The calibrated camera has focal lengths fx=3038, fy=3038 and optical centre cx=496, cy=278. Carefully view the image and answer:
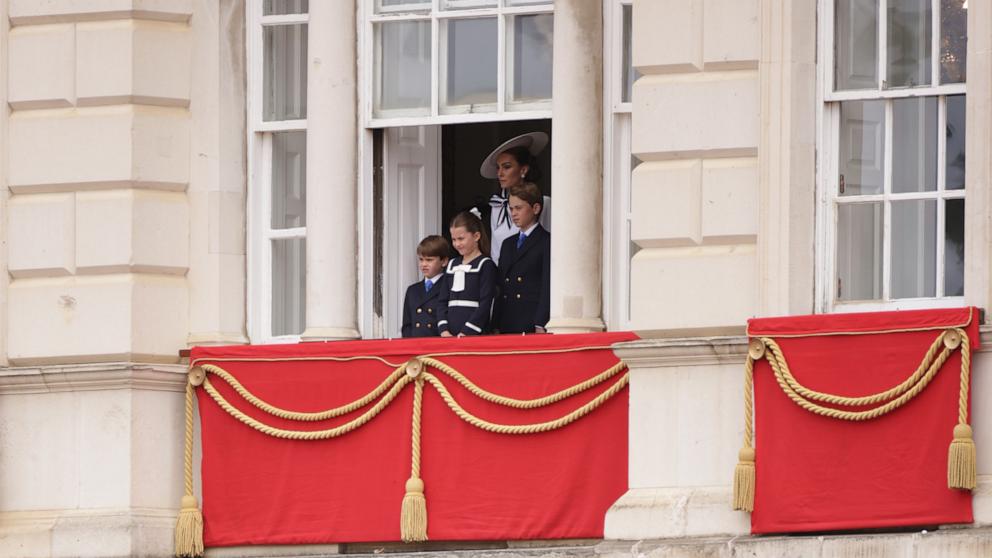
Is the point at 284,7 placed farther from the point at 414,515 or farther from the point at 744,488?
the point at 744,488

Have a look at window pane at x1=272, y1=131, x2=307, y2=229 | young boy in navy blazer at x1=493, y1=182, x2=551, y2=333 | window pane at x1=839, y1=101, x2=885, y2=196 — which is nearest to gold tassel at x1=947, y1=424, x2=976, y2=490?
window pane at x1=839, y1=101, x2=885, y2=196

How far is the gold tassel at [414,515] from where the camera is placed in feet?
62.6

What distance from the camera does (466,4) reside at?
20.0 m

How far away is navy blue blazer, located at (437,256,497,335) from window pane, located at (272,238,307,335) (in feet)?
3.90

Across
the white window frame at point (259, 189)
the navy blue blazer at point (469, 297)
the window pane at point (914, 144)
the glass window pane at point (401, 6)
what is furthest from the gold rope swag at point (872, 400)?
the white window frame at point (259, 189)

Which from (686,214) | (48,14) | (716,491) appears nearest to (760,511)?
(716,491)

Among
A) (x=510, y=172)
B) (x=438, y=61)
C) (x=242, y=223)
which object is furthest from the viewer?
(x=242, y=223)

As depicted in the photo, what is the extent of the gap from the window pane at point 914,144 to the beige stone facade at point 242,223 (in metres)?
0.50

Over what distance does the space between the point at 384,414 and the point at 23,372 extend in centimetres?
244

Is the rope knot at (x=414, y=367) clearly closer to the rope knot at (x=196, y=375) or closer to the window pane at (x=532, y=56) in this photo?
the rope knot at (x=196, y=375)

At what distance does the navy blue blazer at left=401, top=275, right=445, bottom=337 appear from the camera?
19812 millimetres

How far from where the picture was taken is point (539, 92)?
1977 cm

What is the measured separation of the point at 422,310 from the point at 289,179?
1.43m

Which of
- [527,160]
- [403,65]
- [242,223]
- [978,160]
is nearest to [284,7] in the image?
[403,65]
